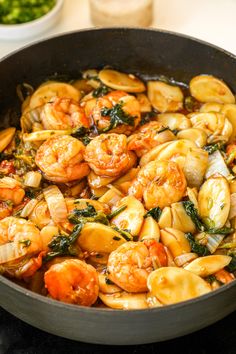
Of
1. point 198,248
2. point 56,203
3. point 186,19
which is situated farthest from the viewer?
point 186,19

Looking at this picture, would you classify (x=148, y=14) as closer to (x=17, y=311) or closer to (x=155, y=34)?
(x=155, y=34)

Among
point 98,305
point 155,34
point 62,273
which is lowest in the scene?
point 98,305

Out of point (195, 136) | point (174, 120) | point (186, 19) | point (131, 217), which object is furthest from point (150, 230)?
point (186, 19)

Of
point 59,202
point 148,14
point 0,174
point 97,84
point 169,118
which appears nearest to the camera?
point 59,202

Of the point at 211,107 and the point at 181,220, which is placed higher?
the point at 211,107

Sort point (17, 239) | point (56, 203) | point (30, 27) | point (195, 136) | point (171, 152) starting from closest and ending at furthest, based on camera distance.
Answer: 1. point (17, 239)
2. point (56, 203)
3. point (171, 152)
4. point (195, 136)
5. point (30, 27)

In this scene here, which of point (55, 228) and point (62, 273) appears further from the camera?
point (55, 228)

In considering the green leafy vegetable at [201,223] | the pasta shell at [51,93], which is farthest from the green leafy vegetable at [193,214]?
the pasta shell at [51,93]

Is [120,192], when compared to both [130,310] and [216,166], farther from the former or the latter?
[130,310]

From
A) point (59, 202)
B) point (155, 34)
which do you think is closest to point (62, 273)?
point (59, 202)
